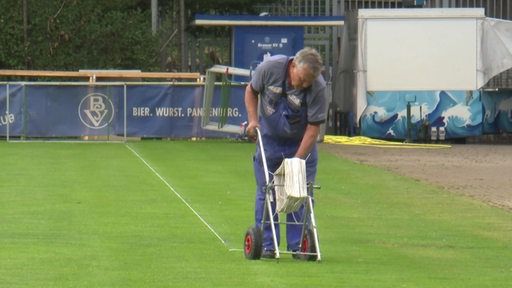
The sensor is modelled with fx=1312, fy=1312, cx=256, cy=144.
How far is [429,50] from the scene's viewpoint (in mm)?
32219

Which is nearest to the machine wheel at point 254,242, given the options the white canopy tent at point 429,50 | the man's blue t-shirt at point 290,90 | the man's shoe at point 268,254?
the man's shoe at point 268,254

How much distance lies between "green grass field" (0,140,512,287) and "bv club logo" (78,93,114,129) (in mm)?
6970

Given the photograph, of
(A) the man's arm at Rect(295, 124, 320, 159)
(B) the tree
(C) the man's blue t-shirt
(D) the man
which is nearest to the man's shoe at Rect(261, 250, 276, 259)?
(D) the man

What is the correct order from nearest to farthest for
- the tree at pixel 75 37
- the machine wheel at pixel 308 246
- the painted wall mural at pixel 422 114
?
the machine wheel at pixel 308 246 < the painted wall mural at pixel 422 114 < the tree at pixel 75 37

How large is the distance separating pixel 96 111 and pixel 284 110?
2017 centimetres

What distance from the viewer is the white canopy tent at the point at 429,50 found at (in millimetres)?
32219

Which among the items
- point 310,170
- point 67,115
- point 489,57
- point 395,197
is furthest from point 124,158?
point 310,170

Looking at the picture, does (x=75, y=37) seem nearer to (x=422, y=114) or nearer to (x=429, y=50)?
(x=429, y=50)

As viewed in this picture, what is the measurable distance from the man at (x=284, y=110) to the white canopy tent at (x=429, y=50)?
71.3 ft

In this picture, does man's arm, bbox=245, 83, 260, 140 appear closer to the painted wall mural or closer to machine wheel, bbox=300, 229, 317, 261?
machine wheel, bbox=300, 229, 317, 261

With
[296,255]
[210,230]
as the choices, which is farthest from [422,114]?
[296,255]

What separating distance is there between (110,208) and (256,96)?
5.23m

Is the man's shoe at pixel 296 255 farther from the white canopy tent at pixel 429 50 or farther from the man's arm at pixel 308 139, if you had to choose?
the white canopy tent at pixel 429 50

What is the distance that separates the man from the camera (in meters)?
10.4
